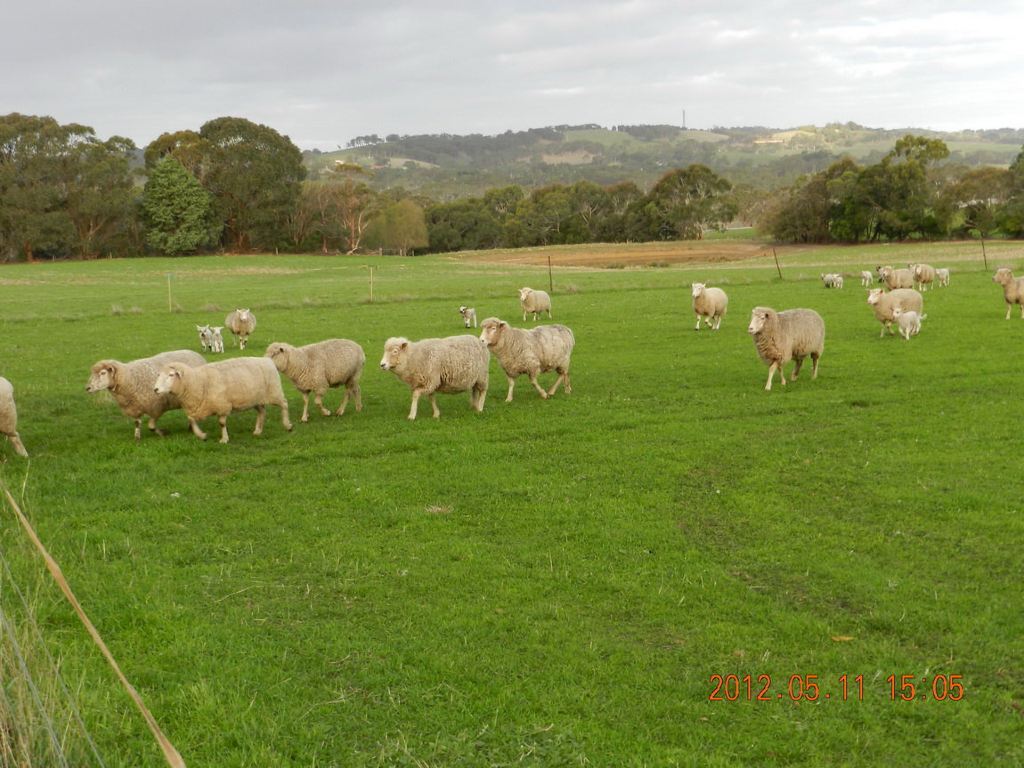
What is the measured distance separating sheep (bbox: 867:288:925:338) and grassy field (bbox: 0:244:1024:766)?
563 centimetres

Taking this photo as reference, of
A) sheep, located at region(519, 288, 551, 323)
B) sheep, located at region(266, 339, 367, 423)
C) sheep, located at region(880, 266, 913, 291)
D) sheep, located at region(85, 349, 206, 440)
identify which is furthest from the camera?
sheep, located at region(880, 266, 913, 291)

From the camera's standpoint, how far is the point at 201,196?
90188 millimetres

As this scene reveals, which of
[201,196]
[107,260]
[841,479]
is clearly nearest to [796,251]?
[201,196]

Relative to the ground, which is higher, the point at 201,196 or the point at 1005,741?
the point at 201,196

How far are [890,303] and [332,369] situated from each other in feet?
53.5

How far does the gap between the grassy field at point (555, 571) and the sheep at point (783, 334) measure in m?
0.81

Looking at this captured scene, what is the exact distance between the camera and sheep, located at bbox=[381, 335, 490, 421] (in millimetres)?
14758

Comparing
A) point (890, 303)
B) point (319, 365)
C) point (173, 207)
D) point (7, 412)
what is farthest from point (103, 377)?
point (173, 207)

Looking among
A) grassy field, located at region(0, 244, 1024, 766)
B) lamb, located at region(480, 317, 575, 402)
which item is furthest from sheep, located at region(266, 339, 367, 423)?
lamb, located at region(480, 317, 575, 402)

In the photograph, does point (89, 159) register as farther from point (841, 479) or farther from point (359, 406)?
point (841, 479)

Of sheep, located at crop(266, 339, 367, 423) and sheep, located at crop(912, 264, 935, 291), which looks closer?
sheep, located at crop(266, 339, 367, 423)

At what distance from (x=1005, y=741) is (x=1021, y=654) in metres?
1.28

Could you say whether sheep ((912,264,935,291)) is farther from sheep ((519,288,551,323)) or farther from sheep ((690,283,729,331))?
sheep ((519,288,551,323))

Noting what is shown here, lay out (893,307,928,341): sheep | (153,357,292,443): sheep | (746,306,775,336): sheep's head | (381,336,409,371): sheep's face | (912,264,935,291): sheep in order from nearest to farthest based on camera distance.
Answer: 1. (153,357,292,443): sheep
2. (381,336,409,371): sheep's face
3. (746,306,775,336): sheep's head
4. (893,307,928,341): sheep
5. (912,264,935,291): sheep
